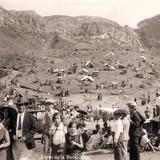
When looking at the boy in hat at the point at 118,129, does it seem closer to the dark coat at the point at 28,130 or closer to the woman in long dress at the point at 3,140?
the dark coat at the point at 28,130

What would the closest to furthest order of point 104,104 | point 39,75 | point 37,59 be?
1. point 104,104
2. point 39,75
3. point 37,59

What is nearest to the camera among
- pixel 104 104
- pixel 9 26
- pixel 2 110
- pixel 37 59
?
pixel 2 110

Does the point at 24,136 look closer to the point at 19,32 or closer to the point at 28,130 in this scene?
the point at 28,130

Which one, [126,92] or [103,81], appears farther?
[103,81]

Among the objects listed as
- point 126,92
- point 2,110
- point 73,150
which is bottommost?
point 126,92

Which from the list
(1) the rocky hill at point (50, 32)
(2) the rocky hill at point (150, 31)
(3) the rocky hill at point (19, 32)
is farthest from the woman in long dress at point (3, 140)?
(2) the rocky hill at point (150, 31)

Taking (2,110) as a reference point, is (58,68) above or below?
below

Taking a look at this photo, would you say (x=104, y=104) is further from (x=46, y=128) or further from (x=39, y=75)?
(x=46, y=128)

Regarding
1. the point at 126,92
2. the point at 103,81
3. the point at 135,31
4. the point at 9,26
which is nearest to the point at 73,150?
the point at 126,92
